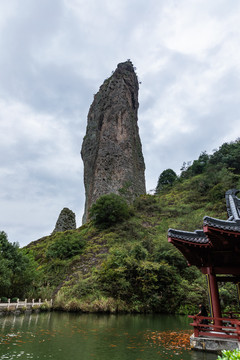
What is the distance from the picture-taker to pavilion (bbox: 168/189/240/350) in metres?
5.38

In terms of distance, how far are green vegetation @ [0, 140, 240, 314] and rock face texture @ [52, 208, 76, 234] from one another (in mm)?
3088

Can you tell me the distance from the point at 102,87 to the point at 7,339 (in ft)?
147

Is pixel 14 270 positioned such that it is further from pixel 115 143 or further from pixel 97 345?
pixel 115 143

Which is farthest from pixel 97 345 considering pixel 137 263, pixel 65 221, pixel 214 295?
pixel 65 221

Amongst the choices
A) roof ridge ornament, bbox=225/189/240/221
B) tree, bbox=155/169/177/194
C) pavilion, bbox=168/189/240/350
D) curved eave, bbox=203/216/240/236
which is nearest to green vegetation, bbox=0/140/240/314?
roof ridge ornament, bbox=225/189/240/221

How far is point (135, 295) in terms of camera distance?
49.5ft

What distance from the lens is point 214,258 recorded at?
679 centimetres

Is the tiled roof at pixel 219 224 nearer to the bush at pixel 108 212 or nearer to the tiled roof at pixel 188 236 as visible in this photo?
the tiled roof at pixel 188 236

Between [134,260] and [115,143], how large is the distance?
1035 inches

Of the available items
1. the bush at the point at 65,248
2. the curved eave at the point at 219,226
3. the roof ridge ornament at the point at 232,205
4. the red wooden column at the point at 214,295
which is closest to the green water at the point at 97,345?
the red wooden column at the point at 214,295

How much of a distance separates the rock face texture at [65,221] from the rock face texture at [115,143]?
3426mm

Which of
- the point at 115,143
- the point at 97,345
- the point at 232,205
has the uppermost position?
the point at 115,143

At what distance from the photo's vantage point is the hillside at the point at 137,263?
14984mm

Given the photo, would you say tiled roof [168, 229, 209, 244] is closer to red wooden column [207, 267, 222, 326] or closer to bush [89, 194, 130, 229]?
red wooden column [207, 267, 222, 326]
